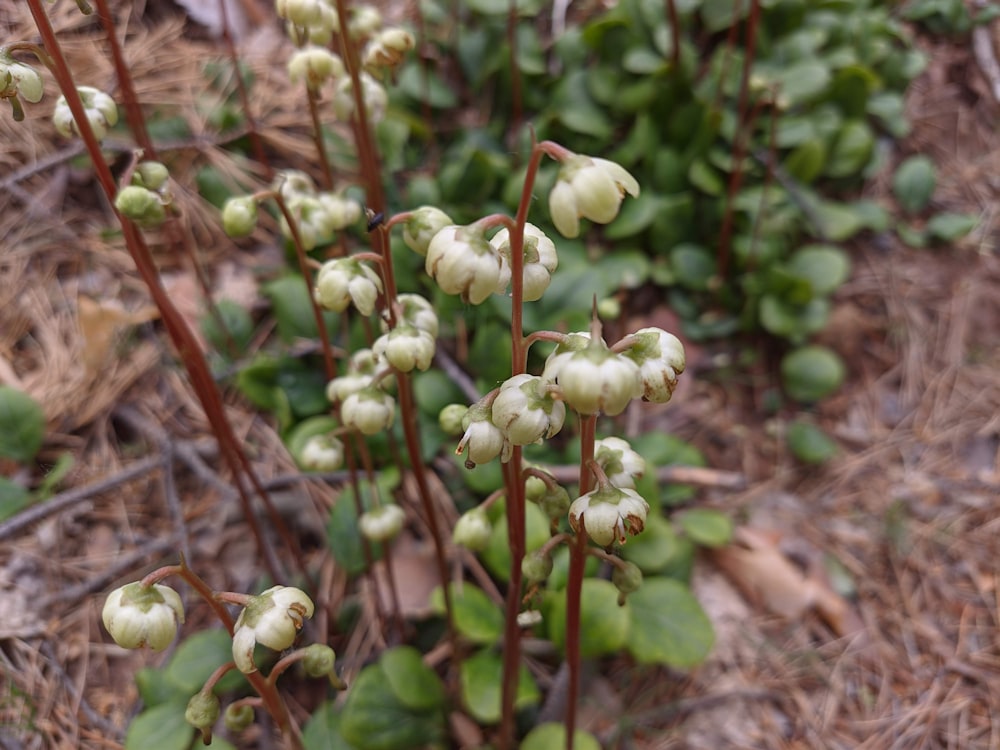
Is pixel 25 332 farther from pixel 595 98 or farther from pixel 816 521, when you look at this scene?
pixel 816 521

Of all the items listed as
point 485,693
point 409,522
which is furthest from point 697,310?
point 485,693

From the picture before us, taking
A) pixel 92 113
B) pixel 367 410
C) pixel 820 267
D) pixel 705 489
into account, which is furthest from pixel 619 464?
pixel 820 267

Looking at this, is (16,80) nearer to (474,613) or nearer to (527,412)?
(527,412)

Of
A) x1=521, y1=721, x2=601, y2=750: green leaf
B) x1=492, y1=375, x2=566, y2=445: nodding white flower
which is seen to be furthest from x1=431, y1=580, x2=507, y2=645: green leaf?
x1=492, y1=375, x2=566, y2=445: nodding white flower

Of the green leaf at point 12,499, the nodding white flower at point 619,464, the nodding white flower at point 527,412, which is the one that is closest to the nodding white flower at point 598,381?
the nodding white flower at point 527,412

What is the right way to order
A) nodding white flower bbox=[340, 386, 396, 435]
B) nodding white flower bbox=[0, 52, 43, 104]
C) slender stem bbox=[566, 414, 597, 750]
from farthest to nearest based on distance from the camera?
nodding white flower bbox=[340, 386, 396, 435] → nodding white flower bbox=[0, 52, 43, 104] → slender stem bbox=[566, 414, 597, 750]

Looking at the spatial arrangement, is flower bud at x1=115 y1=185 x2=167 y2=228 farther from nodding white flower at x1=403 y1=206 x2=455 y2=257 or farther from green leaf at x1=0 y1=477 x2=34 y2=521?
green leaf at x1=0 y1=477 x2=34 y2=521
